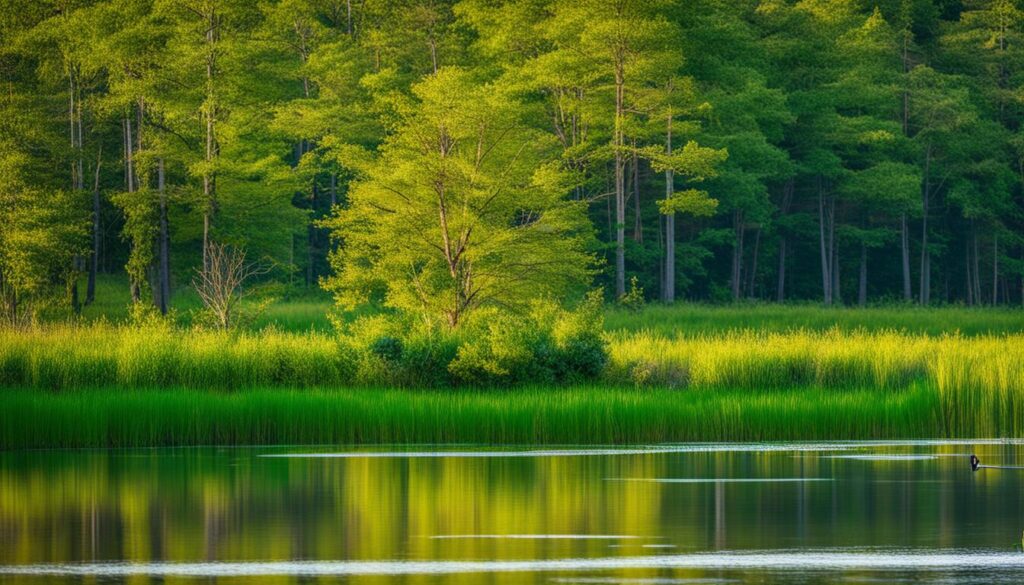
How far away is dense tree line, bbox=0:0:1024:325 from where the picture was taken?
43406 mm

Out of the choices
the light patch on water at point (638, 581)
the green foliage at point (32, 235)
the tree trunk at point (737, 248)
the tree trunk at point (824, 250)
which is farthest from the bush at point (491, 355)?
the tree trunk at point (737, 248)

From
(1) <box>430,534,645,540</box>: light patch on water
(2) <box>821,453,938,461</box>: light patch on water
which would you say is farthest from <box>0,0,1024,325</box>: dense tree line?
(1) <box>430,534,645,540</box>: light patch on water

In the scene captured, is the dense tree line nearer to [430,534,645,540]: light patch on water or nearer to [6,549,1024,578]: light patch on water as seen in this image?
[430,534,645,540]: light patch on water

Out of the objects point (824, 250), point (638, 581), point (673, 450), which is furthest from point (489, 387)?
point (824, 250)

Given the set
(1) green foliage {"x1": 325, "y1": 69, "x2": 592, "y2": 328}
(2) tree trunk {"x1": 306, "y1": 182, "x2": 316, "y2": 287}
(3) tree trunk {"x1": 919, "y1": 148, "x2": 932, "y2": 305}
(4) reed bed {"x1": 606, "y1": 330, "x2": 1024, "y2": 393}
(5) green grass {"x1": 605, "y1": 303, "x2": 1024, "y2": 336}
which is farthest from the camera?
(3) tree trunk {"x1": 919, "y1": 148, "x2": 932, "y2": 305}

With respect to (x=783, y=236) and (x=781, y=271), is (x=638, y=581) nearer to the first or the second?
(x=781, y=271)

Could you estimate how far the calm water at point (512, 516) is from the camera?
1433 centimetres

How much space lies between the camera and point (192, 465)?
2353 centimetres

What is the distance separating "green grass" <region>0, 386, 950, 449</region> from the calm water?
172cm

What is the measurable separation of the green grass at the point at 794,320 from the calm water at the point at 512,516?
28.0m

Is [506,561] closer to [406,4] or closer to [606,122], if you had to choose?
[606,122]

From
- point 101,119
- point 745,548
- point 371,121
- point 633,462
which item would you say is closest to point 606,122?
point 371,121

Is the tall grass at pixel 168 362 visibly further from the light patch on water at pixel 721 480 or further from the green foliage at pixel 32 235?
the green foliage at pixel 32 235

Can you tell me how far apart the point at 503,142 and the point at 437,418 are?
1685cm
